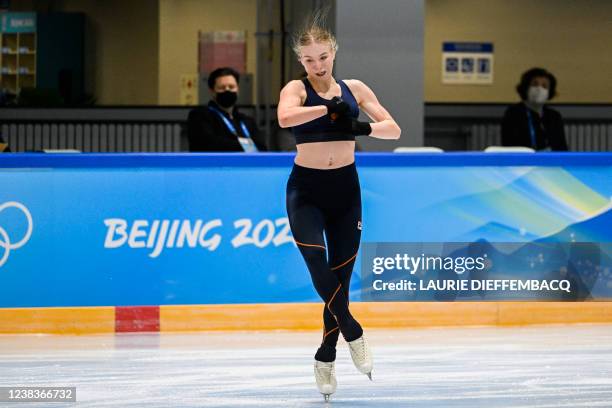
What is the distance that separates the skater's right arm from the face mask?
128 inches

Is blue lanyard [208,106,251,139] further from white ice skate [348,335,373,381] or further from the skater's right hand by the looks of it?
white ice skate [348,335,373,381]

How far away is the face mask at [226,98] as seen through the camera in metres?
8.48

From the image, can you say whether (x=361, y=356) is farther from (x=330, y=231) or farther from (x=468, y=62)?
(x=468, y=62)

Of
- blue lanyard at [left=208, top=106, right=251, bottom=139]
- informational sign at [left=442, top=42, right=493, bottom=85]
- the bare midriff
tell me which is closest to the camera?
the bare midriff

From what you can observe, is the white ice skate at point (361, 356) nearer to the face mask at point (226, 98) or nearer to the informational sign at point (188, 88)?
the face mask at point (226, 98)

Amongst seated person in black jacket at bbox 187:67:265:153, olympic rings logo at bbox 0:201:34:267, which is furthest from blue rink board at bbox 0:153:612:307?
seated person in black jacket at bbox 187:67:265:153

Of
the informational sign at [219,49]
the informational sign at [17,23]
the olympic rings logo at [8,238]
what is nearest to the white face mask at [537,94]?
the olympic rings logo at [8,238]

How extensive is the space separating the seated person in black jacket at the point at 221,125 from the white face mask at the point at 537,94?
2533mm

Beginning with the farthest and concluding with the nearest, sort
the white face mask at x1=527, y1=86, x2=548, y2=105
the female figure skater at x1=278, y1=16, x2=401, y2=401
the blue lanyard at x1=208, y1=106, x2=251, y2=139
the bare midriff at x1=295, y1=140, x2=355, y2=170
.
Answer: the white face mask at x1=527, y1=86, x2=548, y2=105, the blue lanyard at x1=208, y1=106, x2=251, y2=139, the bare midriff at x1=295, y1=140, x2=355, y2=170, the female figure skater at x1=278, y1=16, x2=401, y2=401

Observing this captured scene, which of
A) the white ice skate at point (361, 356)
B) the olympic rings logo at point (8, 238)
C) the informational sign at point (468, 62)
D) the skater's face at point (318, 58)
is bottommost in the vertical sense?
the white ice skate at point (361, 356)

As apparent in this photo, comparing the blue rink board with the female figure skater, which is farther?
the blue rink board

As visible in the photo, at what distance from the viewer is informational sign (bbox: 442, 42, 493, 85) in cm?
1524

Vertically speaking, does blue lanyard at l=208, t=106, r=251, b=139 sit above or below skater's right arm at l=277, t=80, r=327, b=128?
below

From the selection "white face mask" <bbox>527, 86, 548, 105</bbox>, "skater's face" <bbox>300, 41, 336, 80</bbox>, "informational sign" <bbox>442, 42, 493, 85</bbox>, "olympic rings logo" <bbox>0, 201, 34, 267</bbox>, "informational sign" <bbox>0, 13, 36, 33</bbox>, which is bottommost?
"olympic rings logo" <bbox>0, 201, 34, 267</bbox>
